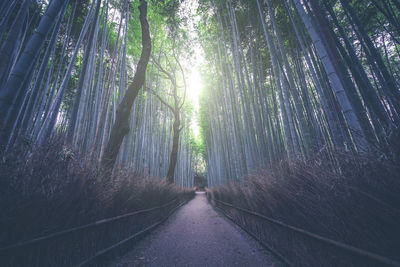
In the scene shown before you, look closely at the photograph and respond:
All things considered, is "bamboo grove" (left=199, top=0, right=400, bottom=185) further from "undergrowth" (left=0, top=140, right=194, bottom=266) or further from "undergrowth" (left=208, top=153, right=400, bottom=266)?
"undergrowth" (left=0, top=140, right=194, bottom=266)

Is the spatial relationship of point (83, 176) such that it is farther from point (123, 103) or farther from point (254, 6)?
point (254, 6)

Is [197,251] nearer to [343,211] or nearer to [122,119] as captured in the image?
[343,211]

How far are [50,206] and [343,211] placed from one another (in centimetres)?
213

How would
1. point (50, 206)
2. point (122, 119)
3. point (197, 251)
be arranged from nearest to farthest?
point (50, 206) < point (197, 251) < point (122, 119)

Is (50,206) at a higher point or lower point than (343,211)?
higher

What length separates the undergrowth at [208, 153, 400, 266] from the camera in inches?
31.2

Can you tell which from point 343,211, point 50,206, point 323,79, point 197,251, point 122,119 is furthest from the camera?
point 323,79

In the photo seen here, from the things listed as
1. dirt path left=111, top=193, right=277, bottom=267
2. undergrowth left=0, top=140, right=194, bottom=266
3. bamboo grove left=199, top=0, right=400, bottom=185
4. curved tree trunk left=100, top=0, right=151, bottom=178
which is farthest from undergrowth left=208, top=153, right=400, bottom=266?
curved tree trunk left=100, top=0, right=151, bottom=178

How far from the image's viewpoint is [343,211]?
3.33 ft

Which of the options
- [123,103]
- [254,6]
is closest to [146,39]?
[123,103]

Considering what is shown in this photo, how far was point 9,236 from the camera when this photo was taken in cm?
88

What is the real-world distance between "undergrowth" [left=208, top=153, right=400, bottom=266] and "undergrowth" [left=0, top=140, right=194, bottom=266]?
2.03m

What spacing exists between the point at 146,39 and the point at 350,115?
4516 millimetres

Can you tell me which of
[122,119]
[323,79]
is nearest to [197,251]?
[122,119]
